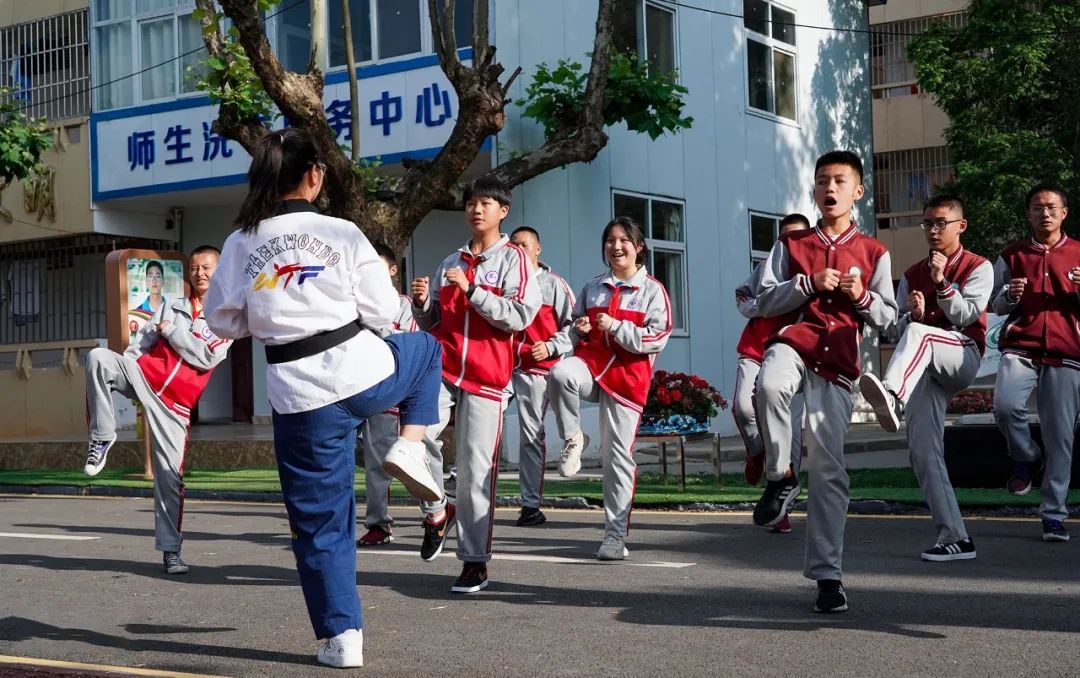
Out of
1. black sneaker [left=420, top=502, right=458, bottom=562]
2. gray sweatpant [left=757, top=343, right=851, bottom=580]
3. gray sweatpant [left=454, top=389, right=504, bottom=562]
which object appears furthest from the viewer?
black sneaker [left=420, top=502, right=458, bottom=562]

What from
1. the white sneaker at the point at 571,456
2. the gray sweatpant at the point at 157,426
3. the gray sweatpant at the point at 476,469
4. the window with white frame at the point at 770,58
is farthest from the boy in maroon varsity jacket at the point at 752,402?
the window with white frame at the point at 770,58

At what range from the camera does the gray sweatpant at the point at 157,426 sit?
8234 millimetres

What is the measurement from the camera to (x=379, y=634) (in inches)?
238

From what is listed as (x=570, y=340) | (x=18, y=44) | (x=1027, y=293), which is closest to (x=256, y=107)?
(x=570, y=340)

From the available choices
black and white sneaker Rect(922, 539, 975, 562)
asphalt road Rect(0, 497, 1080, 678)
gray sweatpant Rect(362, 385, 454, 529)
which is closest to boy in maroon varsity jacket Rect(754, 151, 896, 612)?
asphalt road Rect(0, 497, 1080, 678)

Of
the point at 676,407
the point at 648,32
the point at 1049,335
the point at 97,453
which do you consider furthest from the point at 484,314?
the point at 648,32

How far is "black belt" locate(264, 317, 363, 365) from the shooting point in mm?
5324

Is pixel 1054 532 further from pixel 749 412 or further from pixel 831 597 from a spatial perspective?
pixel 831 597

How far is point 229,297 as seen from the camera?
17.9 ft

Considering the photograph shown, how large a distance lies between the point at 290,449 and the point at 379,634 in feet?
3.68

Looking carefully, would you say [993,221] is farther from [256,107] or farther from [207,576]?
[207,576]

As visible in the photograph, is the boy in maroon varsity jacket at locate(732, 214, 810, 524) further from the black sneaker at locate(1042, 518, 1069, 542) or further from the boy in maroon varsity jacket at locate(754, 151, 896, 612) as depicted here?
the boy in maroon varsity jacket at locate(754, 151, 896, 612)

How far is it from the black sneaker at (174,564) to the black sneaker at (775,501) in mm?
3424

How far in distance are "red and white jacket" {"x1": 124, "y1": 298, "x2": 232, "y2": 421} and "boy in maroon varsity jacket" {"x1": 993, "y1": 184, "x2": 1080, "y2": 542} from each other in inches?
191
